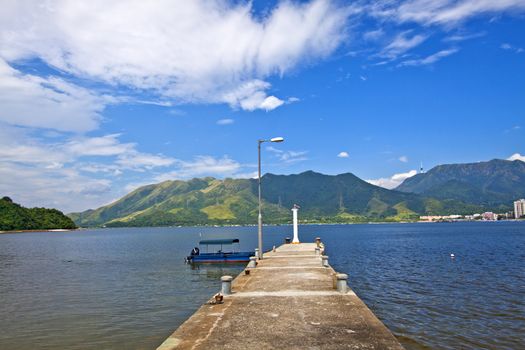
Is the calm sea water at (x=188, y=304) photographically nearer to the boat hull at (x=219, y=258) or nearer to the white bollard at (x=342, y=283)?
the white bollard at (x=342, y=283)

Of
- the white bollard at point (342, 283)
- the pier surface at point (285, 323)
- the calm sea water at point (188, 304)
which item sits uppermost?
the white bollard at point (342, 283)

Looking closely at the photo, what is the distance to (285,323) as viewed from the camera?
45.9 feet

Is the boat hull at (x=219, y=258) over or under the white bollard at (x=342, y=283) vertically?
under

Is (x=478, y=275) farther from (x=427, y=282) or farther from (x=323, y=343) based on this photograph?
(x=323, y=343)

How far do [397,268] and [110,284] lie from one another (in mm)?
35477

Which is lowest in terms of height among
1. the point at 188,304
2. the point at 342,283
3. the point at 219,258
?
the point at 188,304

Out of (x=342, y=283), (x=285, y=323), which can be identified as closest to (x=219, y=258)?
(x=342, y=283)

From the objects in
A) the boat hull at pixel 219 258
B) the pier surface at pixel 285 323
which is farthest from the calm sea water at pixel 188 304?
the boat hull at pixel 219 258

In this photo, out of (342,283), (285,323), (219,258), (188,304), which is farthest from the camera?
(219,258)

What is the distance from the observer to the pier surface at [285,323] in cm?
1189

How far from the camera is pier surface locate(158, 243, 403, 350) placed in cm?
1189

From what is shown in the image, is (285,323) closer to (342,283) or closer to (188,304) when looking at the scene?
(342,283)

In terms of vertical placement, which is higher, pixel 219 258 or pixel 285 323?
pixel 285 323

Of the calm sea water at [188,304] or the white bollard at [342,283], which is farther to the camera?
the calm sea water at [188,304]
